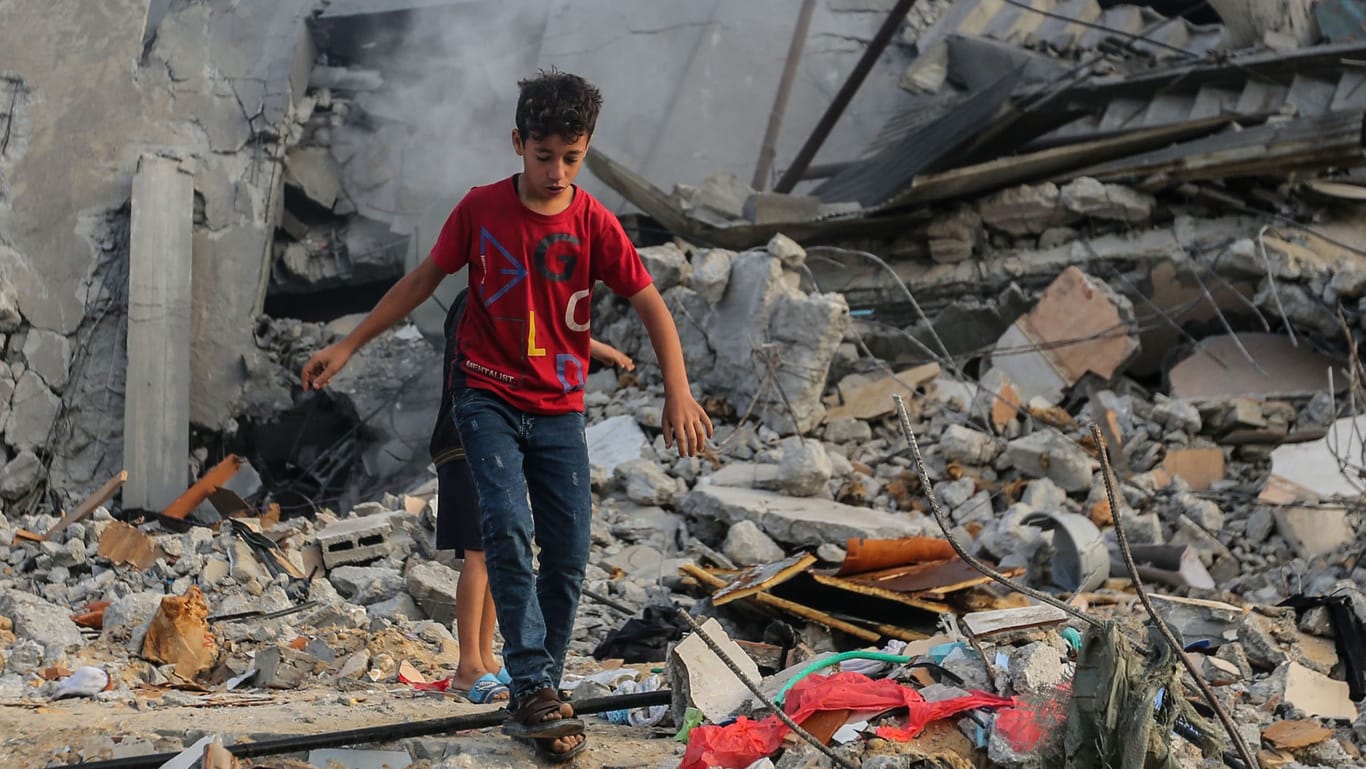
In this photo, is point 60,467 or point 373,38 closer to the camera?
point 60,467

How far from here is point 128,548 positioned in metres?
5.75

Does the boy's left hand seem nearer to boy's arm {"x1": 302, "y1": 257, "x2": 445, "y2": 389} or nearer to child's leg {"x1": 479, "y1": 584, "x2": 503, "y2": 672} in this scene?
boy's arm {"x1": 302, "y1": 257, "x2": 445, "y2": 389}

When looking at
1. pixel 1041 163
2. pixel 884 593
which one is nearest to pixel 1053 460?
pixel 1041 163

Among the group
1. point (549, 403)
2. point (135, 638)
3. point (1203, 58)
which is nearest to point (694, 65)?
point (1203, 58)

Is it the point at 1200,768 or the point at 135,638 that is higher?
the point at 1200,768

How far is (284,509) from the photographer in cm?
862

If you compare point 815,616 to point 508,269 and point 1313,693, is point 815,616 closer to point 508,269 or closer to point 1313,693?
point 1313,693

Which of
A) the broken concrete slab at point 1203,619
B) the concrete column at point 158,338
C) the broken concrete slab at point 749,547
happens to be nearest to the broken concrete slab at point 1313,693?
the broken concrete slab at point 1203,619

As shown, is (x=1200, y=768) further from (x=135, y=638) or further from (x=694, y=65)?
(x=694, y=65)

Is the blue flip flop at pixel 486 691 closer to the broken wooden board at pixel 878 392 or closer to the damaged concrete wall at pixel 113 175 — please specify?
the broken wooden board at pixel 878 392

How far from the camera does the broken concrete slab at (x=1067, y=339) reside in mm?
8930

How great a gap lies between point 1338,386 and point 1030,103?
2.81m

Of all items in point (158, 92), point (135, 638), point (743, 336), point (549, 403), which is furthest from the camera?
point (158, 92)

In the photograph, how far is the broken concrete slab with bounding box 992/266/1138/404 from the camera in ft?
29.3
